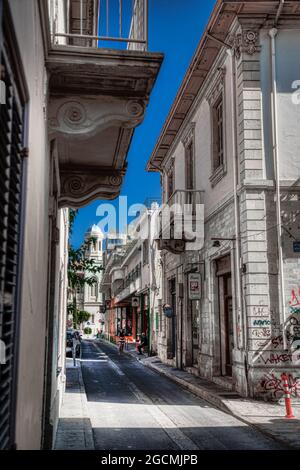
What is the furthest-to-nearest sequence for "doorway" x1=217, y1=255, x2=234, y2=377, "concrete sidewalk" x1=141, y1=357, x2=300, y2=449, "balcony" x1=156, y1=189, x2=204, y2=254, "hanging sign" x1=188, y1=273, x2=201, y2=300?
"balcony" x1=156, y1=189, x2=204, y2=254 → "hanging sign" x1=188, y1=273, x2=201, y2=300 → "doorway" x1=217, y1=255, x2=234, y2=377 → "concrete sidewalk" x1=141, y1=357, x2=300, y2=449

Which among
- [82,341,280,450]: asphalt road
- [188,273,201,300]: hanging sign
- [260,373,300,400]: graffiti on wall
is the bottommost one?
[82,341,280,450]: asphalt road

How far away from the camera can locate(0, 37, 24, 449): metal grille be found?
245 centimetres

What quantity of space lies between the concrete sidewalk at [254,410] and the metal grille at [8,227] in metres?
6.24

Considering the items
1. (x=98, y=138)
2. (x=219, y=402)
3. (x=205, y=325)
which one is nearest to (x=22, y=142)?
(x=98, y=138)

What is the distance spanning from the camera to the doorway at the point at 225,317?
15.4 metres

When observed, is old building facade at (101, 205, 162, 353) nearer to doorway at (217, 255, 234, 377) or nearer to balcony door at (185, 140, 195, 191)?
balcony door at (185, 140, 195, 191)

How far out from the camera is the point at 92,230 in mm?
100562

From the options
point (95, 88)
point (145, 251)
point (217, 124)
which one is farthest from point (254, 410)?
point (145, 251)

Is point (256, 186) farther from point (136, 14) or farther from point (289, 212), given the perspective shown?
point (136, 14)

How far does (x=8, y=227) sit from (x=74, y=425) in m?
7.08

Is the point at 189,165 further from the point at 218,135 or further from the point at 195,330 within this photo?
the point at 195,330

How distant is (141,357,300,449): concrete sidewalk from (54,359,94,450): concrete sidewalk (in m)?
2.96

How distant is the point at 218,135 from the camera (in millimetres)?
16578

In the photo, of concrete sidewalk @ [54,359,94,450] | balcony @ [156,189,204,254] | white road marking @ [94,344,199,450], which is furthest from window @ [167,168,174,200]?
concrete sidewalk @ [54,359,94,450]
